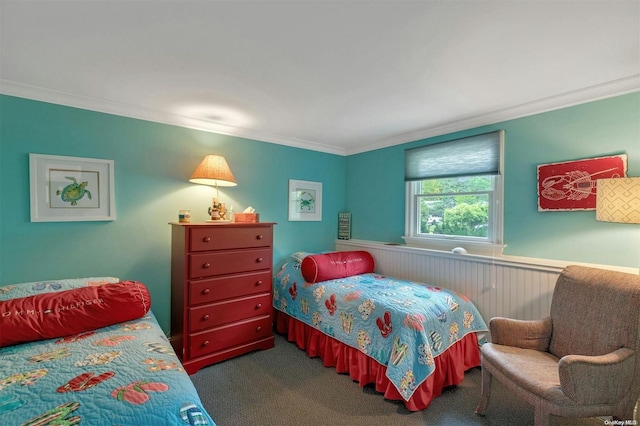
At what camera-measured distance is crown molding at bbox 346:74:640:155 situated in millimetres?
2010

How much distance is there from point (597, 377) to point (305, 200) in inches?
120

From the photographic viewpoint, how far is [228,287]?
2619 mm

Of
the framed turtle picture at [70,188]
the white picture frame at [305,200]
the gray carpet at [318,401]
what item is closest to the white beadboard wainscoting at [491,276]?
the gray carpet at [318,401]

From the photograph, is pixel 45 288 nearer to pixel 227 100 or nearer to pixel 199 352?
pixel 199 352

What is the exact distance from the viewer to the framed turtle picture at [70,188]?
2217mm

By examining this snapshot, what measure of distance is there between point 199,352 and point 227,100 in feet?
7.18

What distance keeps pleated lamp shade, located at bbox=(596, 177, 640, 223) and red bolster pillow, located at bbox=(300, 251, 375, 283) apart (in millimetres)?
2090

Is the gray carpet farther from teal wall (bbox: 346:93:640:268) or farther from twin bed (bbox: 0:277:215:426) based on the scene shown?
teal wall (bbox: 346:93:640:268)

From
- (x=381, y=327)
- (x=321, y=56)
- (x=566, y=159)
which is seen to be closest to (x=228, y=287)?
(x=381, y=327)

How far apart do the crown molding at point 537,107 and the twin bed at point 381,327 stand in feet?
5.43

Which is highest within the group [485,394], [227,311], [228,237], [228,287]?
[228,237]

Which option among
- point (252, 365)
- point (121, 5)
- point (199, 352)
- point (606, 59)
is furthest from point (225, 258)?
point (606, 59)

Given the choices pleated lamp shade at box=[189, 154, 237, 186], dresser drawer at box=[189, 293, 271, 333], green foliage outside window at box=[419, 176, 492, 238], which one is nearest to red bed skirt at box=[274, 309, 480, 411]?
dresser drawer at box=[189, 293, 271, 333]

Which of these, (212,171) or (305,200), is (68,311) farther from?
(305,200)
